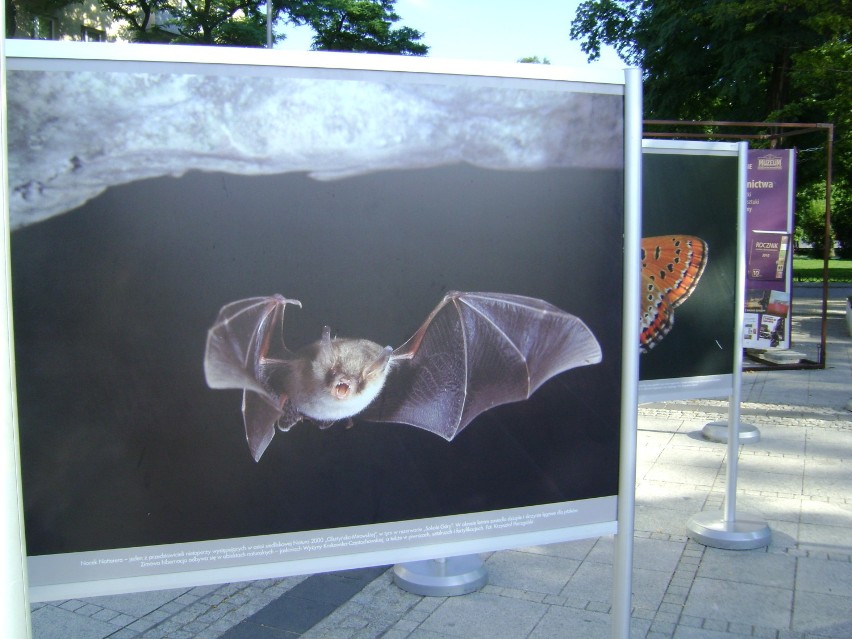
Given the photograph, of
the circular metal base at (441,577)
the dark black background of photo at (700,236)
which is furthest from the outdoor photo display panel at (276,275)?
the dark black background of photo at (700,236)

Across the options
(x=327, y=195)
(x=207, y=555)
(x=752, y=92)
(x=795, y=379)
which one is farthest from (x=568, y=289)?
(x=752, y=92)

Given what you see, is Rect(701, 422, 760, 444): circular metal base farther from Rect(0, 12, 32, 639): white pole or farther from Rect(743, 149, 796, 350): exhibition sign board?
Rect(0, 12, 32, 639): white pole

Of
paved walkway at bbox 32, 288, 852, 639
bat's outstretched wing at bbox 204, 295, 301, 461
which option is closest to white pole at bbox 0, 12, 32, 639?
bat's outstretched wing at bbox 204, 295, 301, 461

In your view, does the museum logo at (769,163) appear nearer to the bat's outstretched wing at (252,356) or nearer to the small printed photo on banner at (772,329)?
the small printed photo on banner at (772,329)

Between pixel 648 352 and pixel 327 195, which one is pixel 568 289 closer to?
pixel 327 195

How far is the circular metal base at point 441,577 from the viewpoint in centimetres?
417

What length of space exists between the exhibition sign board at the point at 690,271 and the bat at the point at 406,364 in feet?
8.34

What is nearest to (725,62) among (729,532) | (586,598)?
(729,532)

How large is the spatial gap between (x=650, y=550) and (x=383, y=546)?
114 inches

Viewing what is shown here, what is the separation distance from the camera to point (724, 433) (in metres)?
7.18

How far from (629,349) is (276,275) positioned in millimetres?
1085

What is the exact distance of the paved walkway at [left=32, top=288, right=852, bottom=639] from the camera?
149 inches

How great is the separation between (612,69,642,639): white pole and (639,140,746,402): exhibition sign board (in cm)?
233

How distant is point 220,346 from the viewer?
2104 mm
